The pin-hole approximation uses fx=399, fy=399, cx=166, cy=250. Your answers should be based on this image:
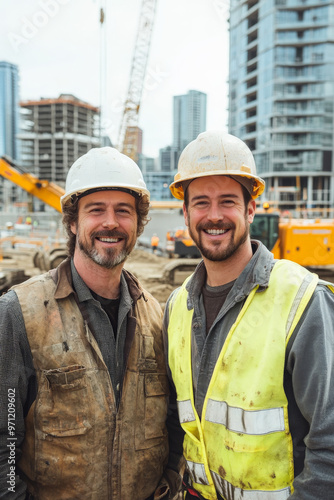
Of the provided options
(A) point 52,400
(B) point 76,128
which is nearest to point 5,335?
(A) point 52,400

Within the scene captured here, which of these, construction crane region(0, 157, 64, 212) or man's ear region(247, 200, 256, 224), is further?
construction crane region(0, 157, 64, 212)

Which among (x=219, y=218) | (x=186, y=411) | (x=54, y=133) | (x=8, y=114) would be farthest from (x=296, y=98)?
(x=8, y=114)

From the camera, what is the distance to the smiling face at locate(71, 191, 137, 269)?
8.23 feet

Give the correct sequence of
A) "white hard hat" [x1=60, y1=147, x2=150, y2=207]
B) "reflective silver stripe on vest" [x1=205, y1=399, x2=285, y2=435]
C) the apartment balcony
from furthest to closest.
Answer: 1. the apartment balcony
2. "white hard hat" [x1=60, y1=147, x2=150, y2=207]
3. "reflective silver stripe on vest" [x1=205, y1=399, x2=285, y2=435]

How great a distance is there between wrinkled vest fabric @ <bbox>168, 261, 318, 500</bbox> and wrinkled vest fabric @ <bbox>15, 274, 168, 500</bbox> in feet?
1.23

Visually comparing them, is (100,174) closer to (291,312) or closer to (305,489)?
(291,312)

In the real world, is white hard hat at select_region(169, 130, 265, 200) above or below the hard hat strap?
above

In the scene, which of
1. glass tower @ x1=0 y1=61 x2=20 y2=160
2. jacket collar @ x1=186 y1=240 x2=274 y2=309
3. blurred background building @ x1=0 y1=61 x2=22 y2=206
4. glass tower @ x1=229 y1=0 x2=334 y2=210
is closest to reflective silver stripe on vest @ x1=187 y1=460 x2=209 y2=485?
jacket collar @ x1=186 y1=240 x2=274 y2=309

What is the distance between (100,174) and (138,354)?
1173 mm

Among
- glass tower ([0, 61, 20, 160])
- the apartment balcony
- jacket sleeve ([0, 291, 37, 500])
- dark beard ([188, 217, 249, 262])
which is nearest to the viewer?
jacket sleeve ([0, 291, 37, 500])

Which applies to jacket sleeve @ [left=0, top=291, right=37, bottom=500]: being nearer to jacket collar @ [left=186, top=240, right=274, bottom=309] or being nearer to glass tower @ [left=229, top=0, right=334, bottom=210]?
jacket collar @ [left=186, top=240, right=274, bottom=309]

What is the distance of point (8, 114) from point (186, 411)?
148699 millimetres

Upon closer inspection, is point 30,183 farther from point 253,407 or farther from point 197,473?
point 253,407

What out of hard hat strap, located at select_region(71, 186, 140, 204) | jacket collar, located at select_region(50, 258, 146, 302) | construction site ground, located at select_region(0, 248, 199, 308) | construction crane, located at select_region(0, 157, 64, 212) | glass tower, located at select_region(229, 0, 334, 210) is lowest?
construction site ground, located at select_region(0, 248, 199, 308)
